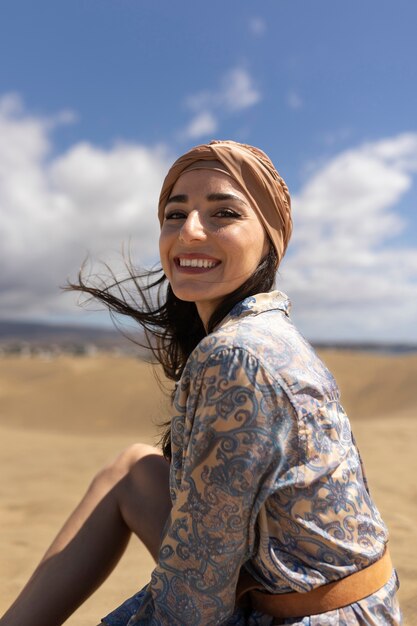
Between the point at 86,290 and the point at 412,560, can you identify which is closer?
the point at 86,290

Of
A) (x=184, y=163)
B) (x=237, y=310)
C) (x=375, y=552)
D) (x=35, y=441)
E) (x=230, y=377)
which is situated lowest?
(x=35, y=441)

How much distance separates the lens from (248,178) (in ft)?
6.04

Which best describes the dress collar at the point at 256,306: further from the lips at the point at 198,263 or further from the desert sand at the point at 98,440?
the desert sand at the point at 98,440

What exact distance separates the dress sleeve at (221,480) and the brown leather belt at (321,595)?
4.6 inches

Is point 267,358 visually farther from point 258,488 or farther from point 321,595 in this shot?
point 321,595

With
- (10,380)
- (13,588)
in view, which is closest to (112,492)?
(13,588)

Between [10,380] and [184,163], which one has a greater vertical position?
[184,163]

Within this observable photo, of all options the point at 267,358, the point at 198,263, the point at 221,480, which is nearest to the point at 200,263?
the point at 198,263

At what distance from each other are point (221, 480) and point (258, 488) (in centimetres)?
9

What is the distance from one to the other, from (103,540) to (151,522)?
Result: 0.56 feet

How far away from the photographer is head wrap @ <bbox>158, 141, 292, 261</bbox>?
1820 millimetres

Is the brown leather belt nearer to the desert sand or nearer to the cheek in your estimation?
the cheek

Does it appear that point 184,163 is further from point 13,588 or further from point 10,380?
point 10,380

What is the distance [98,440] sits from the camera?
28.1ft
